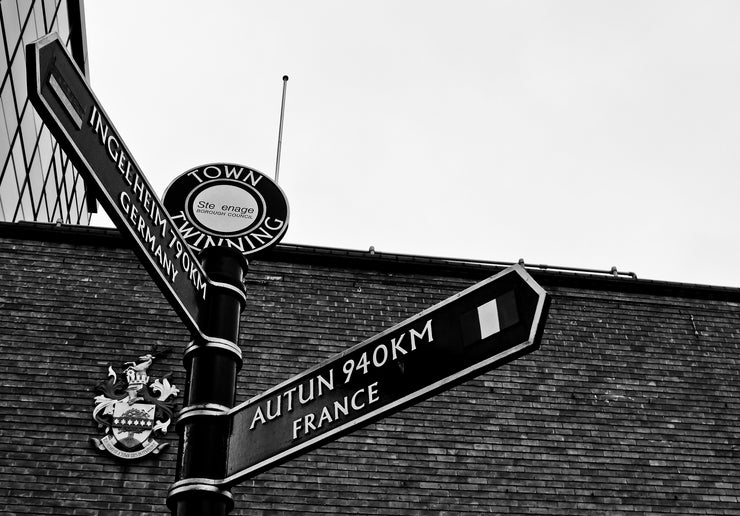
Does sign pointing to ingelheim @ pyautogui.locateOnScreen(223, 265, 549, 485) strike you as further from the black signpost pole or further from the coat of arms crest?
the coat of arms crest

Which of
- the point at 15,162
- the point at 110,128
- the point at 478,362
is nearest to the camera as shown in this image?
the point at 478,362

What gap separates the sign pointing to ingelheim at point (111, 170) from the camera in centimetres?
306

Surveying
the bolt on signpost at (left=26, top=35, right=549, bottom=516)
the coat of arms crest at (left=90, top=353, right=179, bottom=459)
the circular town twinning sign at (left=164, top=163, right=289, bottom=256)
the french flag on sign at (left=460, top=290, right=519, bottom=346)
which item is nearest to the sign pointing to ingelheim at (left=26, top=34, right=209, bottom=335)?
the bolt on signpost at (left=26, top=35, right=549, bottom=516)

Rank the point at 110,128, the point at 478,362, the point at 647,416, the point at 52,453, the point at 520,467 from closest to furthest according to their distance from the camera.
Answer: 1. the point at 478,362
2. the point at 110,128
3. the point at 52,453
4. the point at 520,467
5. the point at 647,416

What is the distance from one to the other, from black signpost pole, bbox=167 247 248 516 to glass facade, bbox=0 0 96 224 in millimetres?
13660

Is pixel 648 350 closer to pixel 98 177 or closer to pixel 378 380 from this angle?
pixel 378 380

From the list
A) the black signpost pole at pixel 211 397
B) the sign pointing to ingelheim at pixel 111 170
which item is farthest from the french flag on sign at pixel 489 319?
the sign pointing to ingelheim at pixel 111 170

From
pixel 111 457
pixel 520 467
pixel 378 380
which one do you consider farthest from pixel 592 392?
pixel 378 380

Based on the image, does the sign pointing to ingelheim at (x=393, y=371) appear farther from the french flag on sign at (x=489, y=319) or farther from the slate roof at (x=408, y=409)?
the slate roof at (x=408, y=409)

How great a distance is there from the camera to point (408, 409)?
10609 millimetres

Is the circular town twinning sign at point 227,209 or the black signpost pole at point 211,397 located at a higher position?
the circular town twinning sign at point 227,209

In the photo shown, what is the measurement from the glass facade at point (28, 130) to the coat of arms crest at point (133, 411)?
7.84 meters

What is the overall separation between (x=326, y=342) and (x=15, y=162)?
9636 millimetres

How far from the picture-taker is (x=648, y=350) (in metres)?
11.9
